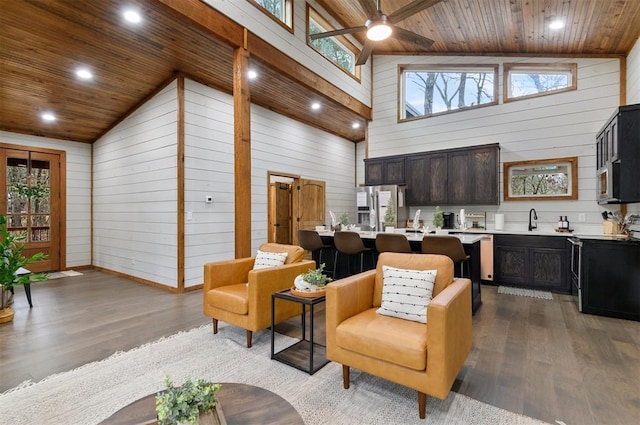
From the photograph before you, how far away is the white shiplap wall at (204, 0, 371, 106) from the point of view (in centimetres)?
407

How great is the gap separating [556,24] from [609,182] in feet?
7.62

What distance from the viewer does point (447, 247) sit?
3.59 metres

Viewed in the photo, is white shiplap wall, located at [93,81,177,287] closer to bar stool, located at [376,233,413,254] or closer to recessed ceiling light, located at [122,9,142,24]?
recessed ceiling light, located at [122,9,142,24]

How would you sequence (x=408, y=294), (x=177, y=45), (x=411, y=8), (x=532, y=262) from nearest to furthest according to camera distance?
(x=408, y=294) → (x=411, y=8) → (x=177, y=45) → (x=532, y=262)

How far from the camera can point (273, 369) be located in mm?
2508

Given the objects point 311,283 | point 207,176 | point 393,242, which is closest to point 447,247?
point 393,242

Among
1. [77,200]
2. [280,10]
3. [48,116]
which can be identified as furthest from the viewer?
[77,200]

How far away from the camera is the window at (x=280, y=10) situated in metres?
4.66

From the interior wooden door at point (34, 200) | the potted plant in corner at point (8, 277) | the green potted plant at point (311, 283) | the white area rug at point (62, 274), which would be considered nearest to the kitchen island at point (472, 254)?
the green potted plant at point (311, 283)

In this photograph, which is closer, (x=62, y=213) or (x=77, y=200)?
(x=62, y=213)

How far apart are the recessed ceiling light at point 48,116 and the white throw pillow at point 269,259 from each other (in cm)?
515

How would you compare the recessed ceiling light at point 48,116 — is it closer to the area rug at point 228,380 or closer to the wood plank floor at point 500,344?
the wood plank floor at point 500,344

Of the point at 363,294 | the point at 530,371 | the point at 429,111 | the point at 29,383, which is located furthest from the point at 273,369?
the point at 429,111

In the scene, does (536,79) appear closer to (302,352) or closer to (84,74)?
(302,352)
